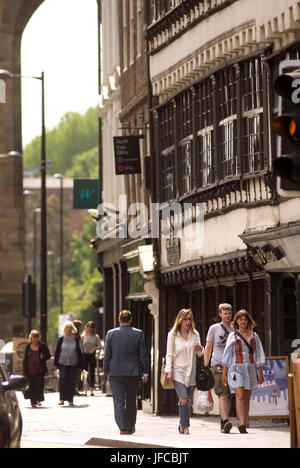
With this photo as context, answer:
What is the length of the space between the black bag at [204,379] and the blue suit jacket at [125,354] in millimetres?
697

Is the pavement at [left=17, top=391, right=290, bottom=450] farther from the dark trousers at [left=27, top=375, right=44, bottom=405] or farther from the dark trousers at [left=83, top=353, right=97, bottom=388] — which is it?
the dark trousers at [left=83, top=353, right=97, bottom=388]

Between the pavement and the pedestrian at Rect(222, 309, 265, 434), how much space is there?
1.93 ft

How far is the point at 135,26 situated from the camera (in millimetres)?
35688

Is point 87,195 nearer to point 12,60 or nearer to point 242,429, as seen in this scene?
point 12,60

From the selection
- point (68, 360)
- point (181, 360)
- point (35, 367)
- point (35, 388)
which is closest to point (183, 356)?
point (181, 360)

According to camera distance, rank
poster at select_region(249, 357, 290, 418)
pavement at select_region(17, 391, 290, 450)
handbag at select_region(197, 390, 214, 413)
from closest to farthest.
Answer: pavement at select_region(17, 391, 290, 450), poster at select_region(249, 357, 290, 418), handbag at select_region(197, 390, 214, 413)

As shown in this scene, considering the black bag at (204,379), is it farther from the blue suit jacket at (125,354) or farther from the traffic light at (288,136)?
the traffic light at (288,136)

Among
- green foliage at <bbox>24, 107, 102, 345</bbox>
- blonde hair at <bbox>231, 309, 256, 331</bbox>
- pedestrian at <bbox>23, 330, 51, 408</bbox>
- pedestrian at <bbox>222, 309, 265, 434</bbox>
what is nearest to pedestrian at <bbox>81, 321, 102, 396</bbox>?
pedestrian at <bbox>23, 330, 51, 408</bbox>

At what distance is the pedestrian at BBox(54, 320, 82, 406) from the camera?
3288 cm

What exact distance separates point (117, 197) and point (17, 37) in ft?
79.6

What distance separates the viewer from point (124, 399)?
2141cm

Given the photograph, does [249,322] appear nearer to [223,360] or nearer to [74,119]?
[223,360]

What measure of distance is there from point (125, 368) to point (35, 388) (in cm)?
1202

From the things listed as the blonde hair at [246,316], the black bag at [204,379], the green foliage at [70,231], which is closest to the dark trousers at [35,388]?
the black bag at [204,379]
